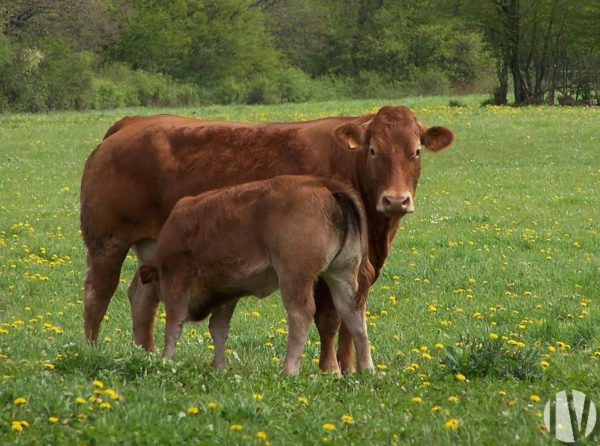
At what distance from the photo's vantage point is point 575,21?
1859 inches

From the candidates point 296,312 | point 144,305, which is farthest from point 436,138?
point 144,305

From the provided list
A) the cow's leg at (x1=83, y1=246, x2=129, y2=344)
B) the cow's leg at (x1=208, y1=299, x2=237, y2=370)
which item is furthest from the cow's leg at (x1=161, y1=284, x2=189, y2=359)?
the cow's leg at (x1=83, y1=246, x2=129, y2=344)

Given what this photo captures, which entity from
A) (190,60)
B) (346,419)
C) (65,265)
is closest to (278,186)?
(346,419)

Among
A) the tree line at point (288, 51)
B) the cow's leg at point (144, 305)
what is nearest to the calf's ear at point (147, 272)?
the cow's leg at point (144, 305)

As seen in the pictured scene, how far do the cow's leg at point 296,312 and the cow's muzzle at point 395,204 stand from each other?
763 millimetres

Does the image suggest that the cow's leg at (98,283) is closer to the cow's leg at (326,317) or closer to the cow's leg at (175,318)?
the cow's leg at (175,318)

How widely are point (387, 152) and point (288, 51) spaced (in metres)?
80.7

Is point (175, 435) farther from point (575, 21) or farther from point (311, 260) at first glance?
point (575, 21)

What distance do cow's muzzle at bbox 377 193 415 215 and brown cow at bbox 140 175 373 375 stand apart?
18 cm

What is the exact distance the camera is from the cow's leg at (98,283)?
8938 mm

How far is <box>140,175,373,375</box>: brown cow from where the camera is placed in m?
7.12

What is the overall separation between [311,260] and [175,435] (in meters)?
2.20

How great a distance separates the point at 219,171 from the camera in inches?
A: 334

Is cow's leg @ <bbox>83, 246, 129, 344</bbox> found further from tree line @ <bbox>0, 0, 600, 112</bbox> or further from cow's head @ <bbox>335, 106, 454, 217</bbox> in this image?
tree line @ <bbox>0, 0, 600, 112</bbox>
